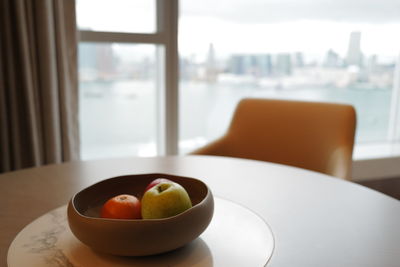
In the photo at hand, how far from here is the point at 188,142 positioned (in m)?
2.58

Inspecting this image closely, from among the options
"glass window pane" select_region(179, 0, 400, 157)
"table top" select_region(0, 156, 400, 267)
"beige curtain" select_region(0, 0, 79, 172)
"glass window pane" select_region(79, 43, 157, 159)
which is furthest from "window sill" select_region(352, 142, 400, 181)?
"beige curtain" select_region(0, 0, 79, 172)

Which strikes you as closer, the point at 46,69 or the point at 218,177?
the point at 218,177

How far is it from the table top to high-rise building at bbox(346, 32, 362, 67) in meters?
1.88

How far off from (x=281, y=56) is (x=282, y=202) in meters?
1.88

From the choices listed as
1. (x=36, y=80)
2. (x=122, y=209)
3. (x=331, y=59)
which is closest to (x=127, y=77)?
(x=36, y=80)

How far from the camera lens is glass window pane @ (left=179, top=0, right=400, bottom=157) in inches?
95.0

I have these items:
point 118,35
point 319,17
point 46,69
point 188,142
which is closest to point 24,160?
point 46,69

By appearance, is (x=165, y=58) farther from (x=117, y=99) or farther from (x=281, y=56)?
(x=281, y=56)

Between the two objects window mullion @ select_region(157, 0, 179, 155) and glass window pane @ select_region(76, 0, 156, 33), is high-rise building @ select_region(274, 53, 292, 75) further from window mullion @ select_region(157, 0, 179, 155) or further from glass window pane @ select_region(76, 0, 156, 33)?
glass window pane @ select_region(76, 0, 156, 33)

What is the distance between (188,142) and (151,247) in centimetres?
197

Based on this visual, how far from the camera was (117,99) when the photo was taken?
2.35m

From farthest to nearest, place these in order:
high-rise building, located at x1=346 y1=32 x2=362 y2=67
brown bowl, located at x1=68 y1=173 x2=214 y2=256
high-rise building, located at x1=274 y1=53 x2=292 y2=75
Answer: high-rise building, located at x1=346 y1=32 x2=362 y2=67 < high-rise building, located at x1=274 y1=53 x2=292 y2=75 < brown bowl, located at x1=68 y1=173 x2=214 y2=256

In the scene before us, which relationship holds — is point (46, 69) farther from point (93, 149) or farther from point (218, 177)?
point (218, 177)

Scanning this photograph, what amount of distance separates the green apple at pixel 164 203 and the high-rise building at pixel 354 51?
2471 mm
